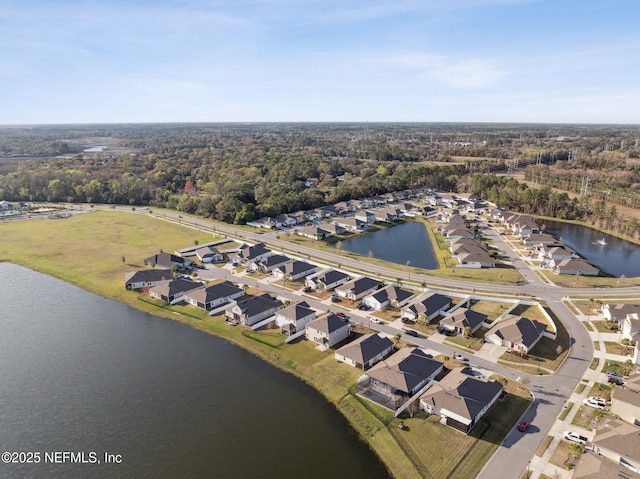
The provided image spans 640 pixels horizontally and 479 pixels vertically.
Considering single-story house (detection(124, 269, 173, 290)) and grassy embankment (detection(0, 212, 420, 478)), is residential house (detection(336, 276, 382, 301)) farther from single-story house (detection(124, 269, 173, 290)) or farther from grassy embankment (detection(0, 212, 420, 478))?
single-story house (detection(124, 269, 173, 290))

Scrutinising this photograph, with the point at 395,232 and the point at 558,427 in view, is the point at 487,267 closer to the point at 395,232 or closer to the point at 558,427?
the point at 395,232

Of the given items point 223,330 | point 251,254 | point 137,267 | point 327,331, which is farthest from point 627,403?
point 137,267

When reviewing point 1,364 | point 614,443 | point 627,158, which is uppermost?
point 627,158

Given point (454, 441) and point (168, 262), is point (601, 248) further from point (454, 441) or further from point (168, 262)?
point (168, 262)

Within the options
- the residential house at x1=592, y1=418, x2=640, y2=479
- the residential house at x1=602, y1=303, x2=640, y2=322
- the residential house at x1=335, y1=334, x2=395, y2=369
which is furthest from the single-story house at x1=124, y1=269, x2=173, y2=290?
the residential house at x1=602, y1=303, x2=640, y2=322

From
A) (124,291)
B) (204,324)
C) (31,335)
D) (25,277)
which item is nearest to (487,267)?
(204,324)
